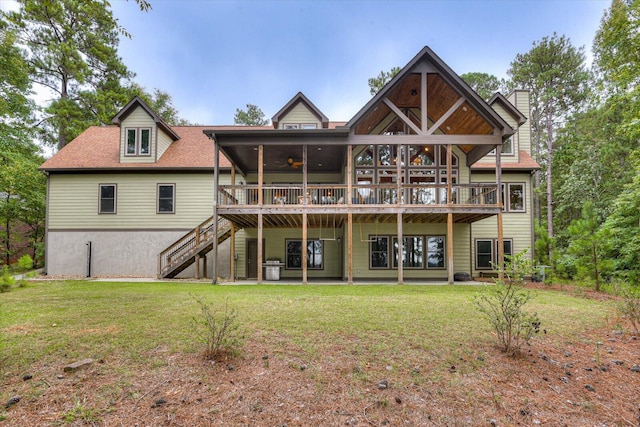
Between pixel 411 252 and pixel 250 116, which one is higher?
pixel 250 116

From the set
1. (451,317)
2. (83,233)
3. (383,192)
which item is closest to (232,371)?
(451,317)

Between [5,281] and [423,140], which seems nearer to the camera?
[5,281]

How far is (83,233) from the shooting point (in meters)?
15.4

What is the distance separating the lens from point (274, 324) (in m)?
5.25

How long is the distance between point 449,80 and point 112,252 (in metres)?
16.3

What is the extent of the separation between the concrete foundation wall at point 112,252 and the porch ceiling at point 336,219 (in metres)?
2.60

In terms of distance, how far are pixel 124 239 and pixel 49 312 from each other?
33.0 feet

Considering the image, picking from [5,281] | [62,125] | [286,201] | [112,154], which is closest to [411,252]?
[286,201]

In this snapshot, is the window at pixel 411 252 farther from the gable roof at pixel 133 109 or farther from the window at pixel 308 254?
the gable roof at pixel 133 109

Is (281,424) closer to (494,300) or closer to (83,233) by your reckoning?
(494,300)

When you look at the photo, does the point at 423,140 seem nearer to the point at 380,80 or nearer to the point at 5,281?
the point at 5,281

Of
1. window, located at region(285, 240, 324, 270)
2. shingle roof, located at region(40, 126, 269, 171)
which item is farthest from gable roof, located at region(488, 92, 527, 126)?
shingle roof, located at region(40, 126, 269, 171)

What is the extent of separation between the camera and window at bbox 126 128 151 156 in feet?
51.4

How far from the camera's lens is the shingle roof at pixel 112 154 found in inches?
600
